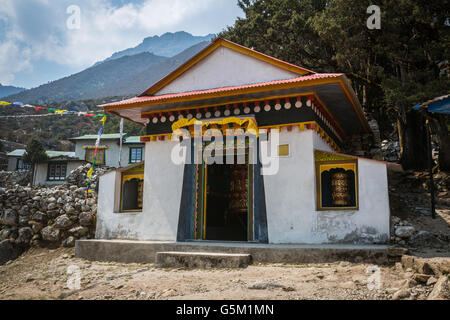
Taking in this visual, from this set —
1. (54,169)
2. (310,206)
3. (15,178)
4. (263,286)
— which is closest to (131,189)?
(310,206)

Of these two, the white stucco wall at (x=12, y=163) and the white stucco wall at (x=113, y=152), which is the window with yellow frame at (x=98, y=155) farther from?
the white stucco wall at (x=12, y=163)

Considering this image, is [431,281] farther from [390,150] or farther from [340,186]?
[390,150]

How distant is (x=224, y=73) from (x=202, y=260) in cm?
538

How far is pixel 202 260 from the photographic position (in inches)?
293

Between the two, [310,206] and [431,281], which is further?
Result: [310,206]

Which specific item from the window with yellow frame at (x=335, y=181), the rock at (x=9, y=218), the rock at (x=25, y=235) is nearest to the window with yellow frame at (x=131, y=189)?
the rock at (x=25, y=235)

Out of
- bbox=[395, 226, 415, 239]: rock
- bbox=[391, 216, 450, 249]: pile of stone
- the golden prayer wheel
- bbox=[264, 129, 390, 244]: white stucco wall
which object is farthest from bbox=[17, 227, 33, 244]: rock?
bbox=[395, 226, 415, 239]: rock

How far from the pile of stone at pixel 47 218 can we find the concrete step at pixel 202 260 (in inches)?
247

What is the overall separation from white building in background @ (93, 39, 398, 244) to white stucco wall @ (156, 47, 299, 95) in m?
0.03

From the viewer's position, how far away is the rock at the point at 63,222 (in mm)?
13055

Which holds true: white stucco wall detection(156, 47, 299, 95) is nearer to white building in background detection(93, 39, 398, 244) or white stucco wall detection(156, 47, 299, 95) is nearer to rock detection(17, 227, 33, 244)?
white building in background detection(93, 39, 398, 244)
